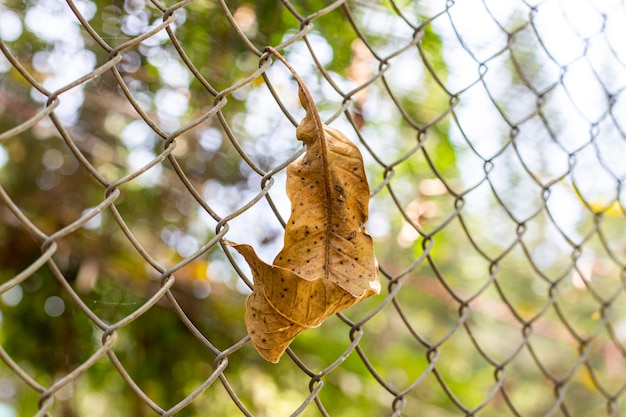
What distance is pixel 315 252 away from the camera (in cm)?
86

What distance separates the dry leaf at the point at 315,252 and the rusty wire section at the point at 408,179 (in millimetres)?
60

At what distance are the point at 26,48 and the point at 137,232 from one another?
27.5 inches

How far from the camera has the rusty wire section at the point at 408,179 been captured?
0.82 meters

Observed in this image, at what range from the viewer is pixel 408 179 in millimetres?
2283

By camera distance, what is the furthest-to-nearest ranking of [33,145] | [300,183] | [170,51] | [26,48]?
[33,145], [26,48], [170,51], [300,183]

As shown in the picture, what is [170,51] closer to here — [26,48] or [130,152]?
[26,48]

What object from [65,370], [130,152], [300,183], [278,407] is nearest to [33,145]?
[130,152]

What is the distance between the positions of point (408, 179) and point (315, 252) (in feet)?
4.81

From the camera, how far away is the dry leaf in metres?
0.80

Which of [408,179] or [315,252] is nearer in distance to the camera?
[315,252]

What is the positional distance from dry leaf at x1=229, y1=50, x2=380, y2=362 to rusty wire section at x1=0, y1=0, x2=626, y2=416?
2.4 inches

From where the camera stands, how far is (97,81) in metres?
1.25

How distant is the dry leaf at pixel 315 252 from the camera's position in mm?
796

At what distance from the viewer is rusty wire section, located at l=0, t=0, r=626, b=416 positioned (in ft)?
2.68
